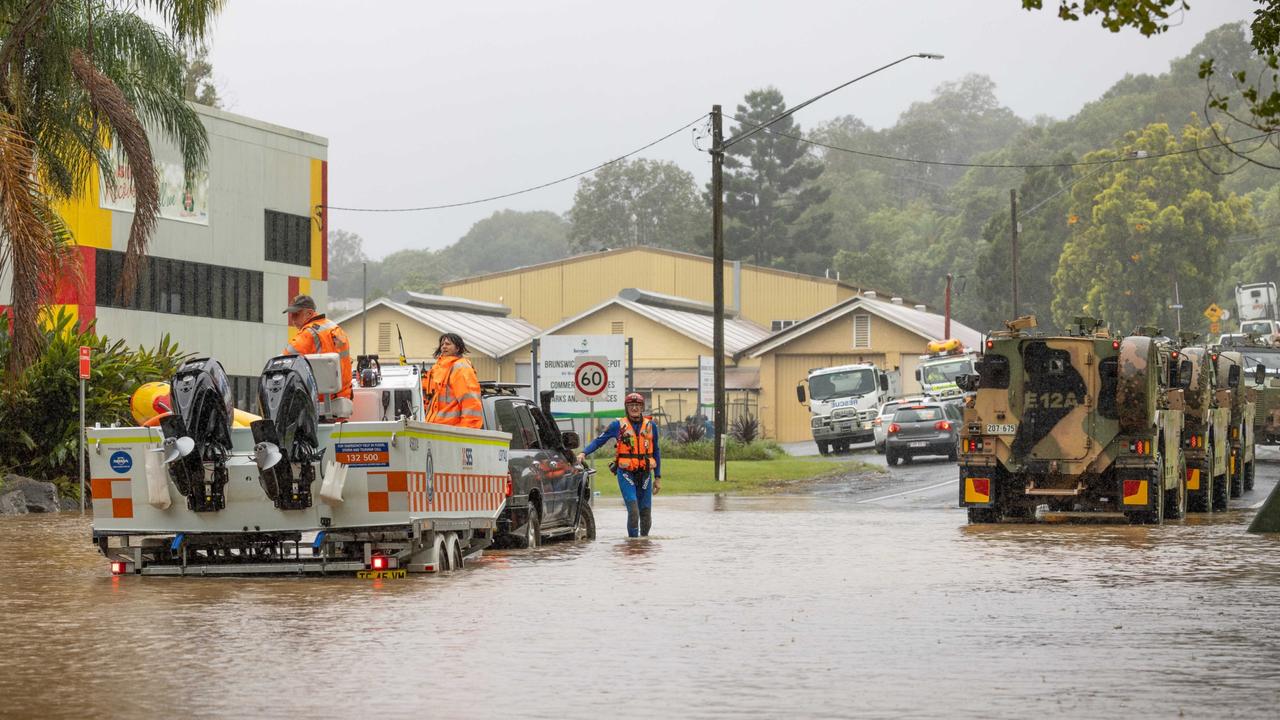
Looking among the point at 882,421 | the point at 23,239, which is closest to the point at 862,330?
the point at 882,421

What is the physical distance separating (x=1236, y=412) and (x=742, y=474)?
12122mm

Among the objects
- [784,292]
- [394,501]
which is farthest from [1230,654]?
[784,292]

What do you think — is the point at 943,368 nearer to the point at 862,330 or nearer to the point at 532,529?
the point at 862,330

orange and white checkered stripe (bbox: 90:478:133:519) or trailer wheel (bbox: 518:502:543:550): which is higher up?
orange and white checkered stripe (bbox: 90:478:133:519)

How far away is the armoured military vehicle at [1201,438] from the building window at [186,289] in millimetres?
26333

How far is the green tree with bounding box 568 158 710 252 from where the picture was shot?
14525 cm

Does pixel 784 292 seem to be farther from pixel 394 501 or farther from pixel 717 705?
pixel 717 705

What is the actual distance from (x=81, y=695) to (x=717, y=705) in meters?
3.06

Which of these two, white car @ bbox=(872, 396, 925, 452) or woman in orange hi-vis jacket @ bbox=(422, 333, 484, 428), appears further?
white car @ bbox=(872, 396, 925, 452)

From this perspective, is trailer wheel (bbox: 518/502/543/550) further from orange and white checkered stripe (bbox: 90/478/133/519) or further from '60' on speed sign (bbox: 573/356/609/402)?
'60' on speed sign (bbox: 573/356/609/402)

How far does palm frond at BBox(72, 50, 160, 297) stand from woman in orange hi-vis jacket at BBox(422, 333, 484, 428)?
10.3m

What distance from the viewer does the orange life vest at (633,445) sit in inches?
825

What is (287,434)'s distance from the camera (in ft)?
50.1

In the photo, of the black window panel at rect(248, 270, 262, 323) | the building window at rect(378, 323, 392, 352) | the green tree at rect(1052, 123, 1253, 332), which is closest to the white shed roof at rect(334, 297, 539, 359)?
the building window at rect(378, 323, 392, 352)
